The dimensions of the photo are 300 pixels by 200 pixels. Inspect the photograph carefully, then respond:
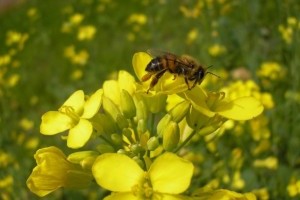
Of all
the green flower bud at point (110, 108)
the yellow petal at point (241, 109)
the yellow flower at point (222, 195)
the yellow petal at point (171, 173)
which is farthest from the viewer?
the green flower bud at point (110, 108)

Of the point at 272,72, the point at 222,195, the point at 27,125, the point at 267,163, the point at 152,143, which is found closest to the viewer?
the point at 222,195

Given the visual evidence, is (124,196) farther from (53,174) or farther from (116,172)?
(53,174)

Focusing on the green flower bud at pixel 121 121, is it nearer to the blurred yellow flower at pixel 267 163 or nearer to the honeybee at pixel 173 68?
the honeybee at pixel 173 68

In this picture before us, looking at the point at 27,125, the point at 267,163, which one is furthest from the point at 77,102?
the point at 27,125

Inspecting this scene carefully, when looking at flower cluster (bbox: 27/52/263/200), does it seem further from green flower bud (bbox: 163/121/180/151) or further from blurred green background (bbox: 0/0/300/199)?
blurred green background (bbox: 0/0/300/199)

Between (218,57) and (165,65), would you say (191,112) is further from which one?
(218,57)

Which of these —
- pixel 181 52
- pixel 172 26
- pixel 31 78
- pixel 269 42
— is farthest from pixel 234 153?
pixel 31 78

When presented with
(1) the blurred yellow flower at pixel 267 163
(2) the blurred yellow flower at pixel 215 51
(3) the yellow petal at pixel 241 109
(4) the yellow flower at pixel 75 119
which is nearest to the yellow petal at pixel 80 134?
(4) the yellow flower at pixel 75 119
